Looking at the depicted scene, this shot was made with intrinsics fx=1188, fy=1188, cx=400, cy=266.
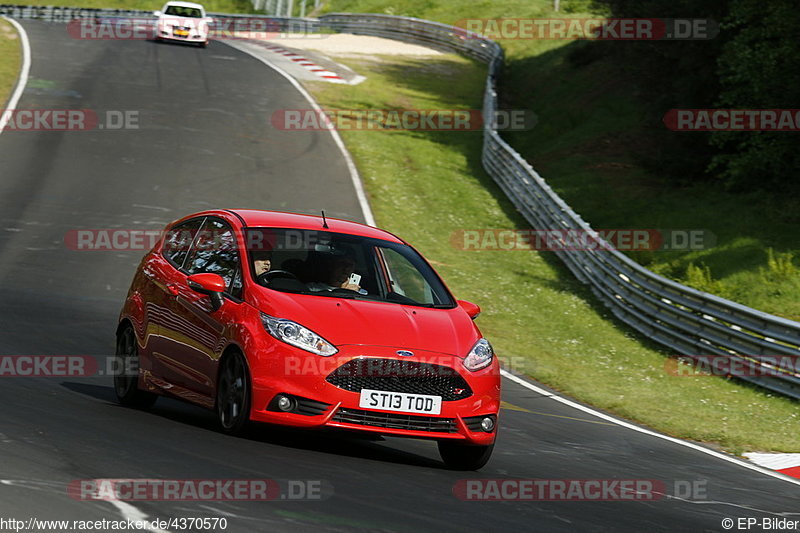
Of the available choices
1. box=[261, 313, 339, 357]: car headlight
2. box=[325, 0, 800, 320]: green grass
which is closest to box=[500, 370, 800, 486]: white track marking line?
box=[261, 313, 339, 357]: car headlight

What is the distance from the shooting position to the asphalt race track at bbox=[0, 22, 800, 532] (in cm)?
669

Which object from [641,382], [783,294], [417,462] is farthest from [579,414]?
[783,294]

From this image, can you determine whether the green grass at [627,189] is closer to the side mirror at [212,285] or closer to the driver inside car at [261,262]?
the driver inside car at [261,262]

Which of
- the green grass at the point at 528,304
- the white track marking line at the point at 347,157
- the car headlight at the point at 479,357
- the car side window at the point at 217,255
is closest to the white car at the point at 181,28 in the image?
the white track marking line at the point at 347,157

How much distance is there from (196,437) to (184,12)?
4236 centimetres

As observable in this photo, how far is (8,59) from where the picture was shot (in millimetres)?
37656

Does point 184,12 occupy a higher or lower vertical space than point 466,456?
higher

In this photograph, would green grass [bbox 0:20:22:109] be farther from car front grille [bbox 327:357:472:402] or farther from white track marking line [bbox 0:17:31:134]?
car front grille [bbox 327:357:472:402]

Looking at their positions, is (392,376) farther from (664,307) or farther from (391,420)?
(664,307)

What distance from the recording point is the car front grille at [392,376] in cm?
808

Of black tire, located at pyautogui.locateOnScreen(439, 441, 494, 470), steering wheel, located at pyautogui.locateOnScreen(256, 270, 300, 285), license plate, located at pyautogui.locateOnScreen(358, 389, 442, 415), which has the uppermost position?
steering wheel, located at pyautogui.locateOnScreen(256, 270, 300, 285)

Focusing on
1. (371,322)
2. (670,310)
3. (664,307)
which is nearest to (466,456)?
(371,322)

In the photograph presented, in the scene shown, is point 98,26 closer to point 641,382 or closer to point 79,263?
point 79,263

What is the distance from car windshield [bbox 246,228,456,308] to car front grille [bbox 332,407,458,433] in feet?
3.57
